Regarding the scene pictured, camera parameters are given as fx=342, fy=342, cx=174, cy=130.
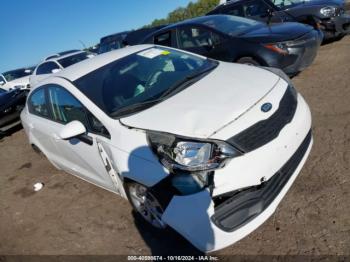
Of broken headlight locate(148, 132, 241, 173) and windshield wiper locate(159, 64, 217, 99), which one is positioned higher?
windshield wiper locate(159, 64, 217, 99)

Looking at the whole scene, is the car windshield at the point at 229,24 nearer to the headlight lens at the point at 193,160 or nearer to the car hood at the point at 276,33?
the car hood at the point at 276,33

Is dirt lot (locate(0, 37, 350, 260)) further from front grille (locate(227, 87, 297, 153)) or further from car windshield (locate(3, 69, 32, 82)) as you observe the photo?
car windshield (locate(3, 69, 32, 82))

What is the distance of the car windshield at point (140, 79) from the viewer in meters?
3.49

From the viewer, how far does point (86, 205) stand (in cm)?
433

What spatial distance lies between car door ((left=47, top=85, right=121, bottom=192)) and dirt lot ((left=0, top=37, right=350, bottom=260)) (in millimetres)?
453

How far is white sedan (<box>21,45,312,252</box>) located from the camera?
2.60 metres

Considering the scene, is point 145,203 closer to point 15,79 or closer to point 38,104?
point 38,104

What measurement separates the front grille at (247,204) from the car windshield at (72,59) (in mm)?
10592

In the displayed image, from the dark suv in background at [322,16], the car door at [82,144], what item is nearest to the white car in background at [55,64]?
the dark suv in background at [322,16]

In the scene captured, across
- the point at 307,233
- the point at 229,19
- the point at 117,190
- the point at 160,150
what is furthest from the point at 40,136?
the point at 229,19

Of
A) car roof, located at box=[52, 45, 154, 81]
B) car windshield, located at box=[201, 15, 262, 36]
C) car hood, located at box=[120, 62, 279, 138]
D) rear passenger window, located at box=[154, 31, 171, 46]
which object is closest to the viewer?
car hood, located at box=[120, 62, 279, 138]

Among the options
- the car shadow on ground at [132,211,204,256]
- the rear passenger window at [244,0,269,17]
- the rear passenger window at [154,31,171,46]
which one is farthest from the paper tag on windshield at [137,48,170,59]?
the rear passenger window at [244,0,269,17]

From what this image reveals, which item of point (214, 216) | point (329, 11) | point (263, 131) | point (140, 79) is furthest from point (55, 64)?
point (214, 216)

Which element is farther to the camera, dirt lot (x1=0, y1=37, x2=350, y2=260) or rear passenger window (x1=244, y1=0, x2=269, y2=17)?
rear passenger window (x1=244, y1=0, x2=269, y2=17)
